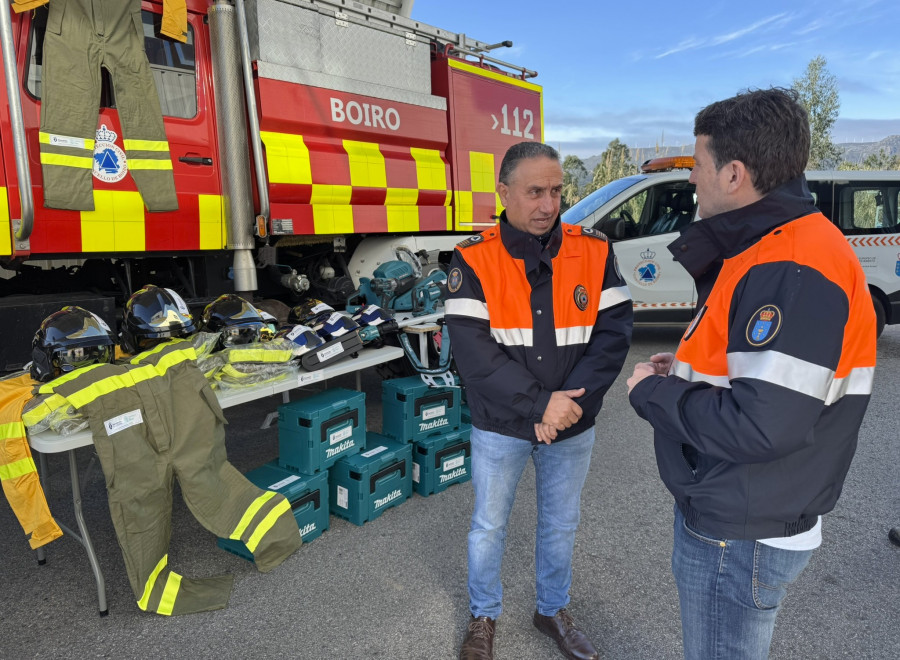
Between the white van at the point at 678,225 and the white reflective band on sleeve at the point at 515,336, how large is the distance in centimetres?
479

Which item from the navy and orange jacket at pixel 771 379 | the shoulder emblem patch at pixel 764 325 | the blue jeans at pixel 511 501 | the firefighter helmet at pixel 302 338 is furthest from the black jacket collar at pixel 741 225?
the firefighter helmet at pixel 302 338

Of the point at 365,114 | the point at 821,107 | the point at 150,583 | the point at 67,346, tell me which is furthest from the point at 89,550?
the point at 821,107

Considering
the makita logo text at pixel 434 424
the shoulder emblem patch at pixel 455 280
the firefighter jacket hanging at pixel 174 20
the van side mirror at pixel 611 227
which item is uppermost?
the firefighter jacket hanging at pixel 174 20

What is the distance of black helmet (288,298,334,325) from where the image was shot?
3.67 meters

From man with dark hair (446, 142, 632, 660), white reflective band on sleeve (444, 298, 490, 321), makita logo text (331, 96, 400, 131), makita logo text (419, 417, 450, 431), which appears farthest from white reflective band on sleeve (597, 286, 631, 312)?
makita logo text (331, 96, 400, 131)

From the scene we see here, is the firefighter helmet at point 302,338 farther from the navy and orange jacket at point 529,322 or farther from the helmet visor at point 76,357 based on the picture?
the navy and orange jacket at point 529,322

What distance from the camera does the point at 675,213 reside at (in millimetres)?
6637

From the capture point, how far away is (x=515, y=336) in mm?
1923

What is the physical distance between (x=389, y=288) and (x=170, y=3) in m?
2.10

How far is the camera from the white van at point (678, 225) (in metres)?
6.47

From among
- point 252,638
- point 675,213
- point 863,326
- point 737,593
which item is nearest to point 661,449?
point 737,593

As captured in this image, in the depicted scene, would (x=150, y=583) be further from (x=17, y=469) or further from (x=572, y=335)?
(x=572, y=335)

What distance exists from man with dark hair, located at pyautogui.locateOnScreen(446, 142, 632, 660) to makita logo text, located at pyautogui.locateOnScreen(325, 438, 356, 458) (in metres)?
1.24

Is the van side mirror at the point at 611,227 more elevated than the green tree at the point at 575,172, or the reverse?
the green tree at the point at 575,172
